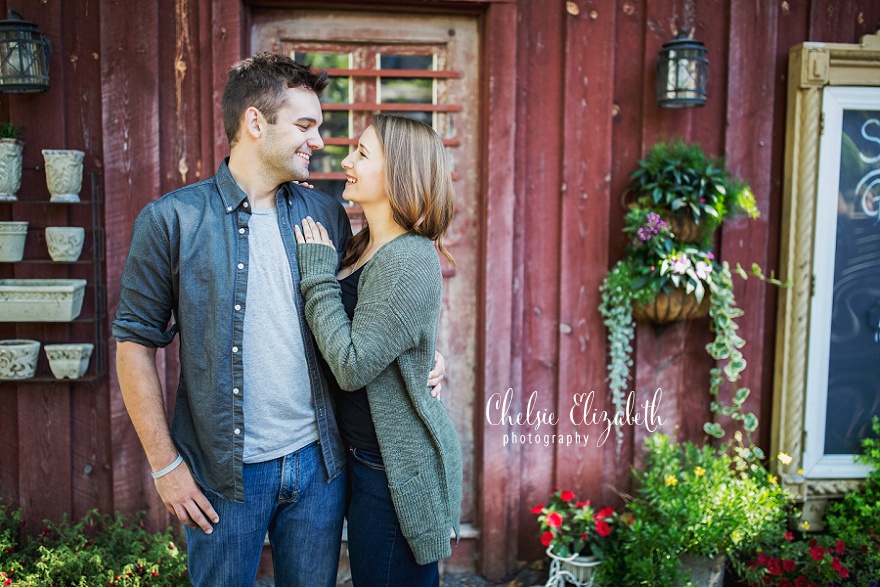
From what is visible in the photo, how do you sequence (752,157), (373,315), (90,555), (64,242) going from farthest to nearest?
(752,157)
(64,242)
(90,555)
(373,315)

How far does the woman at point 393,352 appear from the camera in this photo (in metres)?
1.77

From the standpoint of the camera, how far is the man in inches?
72.0

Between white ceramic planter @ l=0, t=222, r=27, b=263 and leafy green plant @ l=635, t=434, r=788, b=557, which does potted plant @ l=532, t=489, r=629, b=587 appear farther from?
white ceramic planter @ l=0, t=222, r=27, b=263

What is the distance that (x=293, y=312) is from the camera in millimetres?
1896

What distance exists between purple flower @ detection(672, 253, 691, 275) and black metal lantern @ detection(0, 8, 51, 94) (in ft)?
8.65

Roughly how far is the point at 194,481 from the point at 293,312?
1.66ft

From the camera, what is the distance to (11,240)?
2807 mm

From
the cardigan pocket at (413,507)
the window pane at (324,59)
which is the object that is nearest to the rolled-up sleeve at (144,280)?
the cardigan pocket at (413,507)

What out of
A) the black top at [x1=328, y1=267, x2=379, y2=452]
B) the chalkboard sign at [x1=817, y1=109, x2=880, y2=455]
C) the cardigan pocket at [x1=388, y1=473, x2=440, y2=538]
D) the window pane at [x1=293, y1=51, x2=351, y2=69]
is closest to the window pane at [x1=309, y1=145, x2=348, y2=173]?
the window pane at [x1=293, y1=51, x2=351, y2=69]

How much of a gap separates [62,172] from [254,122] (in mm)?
1289

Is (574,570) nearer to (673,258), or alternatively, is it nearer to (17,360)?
(673,258)

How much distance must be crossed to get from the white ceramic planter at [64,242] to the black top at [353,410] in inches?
58.5

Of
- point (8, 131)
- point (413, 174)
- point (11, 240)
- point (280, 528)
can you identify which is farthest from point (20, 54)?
point (280, 528)

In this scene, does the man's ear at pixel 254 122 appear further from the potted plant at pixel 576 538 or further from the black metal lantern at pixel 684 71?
the potted plant at pixel 576 538
